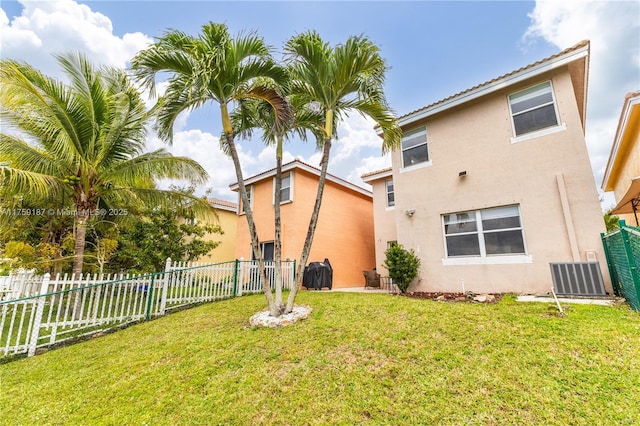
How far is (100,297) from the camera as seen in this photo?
315 inches

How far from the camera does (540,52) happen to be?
8.40 metres

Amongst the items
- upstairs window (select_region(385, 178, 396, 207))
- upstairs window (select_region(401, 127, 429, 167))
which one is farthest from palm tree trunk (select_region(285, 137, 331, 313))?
upstairs window (select_region(385, 178, 396, 207))

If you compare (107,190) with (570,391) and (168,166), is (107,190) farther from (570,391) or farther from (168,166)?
(570,391)

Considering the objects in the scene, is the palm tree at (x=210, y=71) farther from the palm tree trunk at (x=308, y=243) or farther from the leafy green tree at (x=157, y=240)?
the leafy green tree at (x=157, y=240)

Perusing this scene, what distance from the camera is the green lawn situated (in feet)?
10.4

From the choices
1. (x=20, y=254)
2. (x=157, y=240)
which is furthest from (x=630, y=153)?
(x=20, y=254)

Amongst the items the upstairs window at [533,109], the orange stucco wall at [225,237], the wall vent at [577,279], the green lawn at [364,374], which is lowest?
the green lawn at [364,374]

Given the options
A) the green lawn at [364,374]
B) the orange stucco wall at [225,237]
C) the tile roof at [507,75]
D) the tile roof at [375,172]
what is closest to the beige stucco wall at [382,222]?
the tile roof at [375,172]

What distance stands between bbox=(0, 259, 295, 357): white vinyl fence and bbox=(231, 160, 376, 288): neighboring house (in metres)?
3.43

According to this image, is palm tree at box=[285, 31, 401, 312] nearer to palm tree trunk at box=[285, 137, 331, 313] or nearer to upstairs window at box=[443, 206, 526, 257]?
palm tree trunk at box=[285, 137, 331, 313]

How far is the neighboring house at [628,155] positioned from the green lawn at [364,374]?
212 inches

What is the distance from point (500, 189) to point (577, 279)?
10.2 feet

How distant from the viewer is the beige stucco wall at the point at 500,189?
7578 mm

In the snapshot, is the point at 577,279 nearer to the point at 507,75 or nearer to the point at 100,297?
the point at 507,75
